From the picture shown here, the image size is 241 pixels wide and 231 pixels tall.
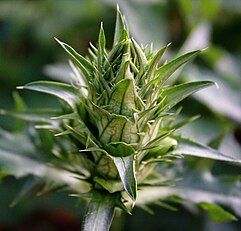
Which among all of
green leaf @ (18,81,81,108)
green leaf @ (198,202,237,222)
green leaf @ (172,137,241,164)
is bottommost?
green leaf @ (198,202,237,222)

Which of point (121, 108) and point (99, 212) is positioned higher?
point (121, 108)

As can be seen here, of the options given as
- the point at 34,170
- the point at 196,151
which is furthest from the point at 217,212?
the point at 34,170

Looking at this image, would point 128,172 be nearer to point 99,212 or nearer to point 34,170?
point 99,212

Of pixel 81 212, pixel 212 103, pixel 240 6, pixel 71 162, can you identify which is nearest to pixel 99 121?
pixel 71 162

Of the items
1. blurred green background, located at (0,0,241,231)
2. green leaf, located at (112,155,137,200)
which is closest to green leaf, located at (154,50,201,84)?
green leaf, located at (112,155,137,200)

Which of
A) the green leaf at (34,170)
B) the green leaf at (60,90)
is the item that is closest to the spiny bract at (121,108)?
the green leaf at (60,90)

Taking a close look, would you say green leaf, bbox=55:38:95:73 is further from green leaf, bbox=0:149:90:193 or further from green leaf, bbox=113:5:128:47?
green leaf, bbox=0:149:90:193

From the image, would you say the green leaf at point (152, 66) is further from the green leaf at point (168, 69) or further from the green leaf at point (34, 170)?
the green leaf at point (34, 170)
